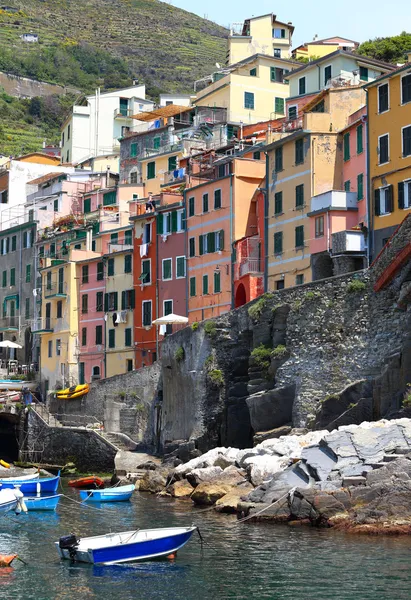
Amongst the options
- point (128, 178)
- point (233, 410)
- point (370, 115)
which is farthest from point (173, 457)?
point (128, 178)

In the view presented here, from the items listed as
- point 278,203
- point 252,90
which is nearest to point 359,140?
point 278,203

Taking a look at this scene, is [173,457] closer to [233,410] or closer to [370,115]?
[233,410]

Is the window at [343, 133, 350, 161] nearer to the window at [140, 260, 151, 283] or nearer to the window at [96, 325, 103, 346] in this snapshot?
the window at [140, 260, 151, 283]

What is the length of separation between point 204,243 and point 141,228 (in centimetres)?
749

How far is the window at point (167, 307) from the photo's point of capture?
2810 inches

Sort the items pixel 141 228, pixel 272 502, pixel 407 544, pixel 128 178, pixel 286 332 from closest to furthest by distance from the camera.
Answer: pixel 407 544
pixel 272 502
pixel 286 332
pixel 141 228
pixel 128 178

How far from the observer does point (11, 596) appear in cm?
3181

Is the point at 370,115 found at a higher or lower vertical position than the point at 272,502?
higher

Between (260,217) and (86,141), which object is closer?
(260,217)

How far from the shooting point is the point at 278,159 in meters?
63.4

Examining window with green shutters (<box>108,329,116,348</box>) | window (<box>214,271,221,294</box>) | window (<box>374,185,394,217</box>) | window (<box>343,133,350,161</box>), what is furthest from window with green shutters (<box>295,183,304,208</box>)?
window with green shutters (<box>108,329,116,348</box>)

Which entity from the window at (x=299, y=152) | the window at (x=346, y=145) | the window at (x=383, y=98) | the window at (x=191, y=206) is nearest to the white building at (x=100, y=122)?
the window at (x=191, y=206)

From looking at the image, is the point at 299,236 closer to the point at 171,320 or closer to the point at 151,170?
the point at 171,320

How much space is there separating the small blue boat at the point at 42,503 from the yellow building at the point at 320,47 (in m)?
59.0
